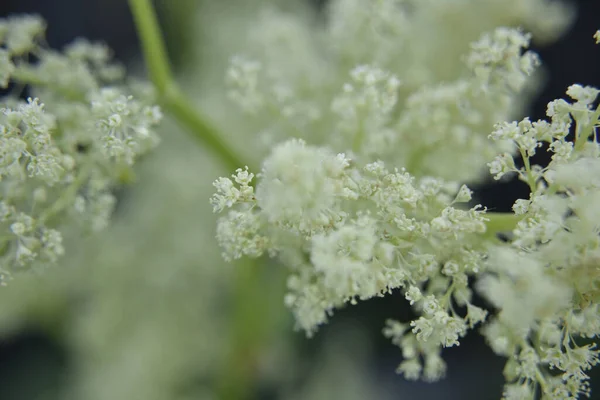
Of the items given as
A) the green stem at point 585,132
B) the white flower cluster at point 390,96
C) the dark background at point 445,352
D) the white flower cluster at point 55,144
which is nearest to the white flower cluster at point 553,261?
the green stem at point 585,132

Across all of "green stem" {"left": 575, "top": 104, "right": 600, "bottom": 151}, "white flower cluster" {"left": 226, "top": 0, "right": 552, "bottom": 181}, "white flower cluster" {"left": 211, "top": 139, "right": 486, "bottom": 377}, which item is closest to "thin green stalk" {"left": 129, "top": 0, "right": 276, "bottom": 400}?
"white flower cluster" {"left": 226, "top": 0, "right": 552, "bottom": 181}

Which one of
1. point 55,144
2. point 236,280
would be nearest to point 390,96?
point 55,144

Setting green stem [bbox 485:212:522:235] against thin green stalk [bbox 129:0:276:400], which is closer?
green stem [bbox 485:212:522:235]

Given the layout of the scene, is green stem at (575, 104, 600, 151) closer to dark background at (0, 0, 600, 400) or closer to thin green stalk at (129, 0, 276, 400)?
thin green stalk at (129, 0, 276, 400)

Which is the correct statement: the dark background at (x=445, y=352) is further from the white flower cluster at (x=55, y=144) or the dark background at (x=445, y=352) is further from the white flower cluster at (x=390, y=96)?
the white flower cluster at (x=55, y=144)

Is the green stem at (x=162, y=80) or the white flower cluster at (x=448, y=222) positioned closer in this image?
the white flower cluster at (x=448, y=222)

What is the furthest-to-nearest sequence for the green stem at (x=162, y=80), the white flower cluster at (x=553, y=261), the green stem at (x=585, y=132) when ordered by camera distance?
the green stem at (x=162, y=80) → the green stem at (x=585, y=132) → the white flower cluster at (x=553, y=261)
